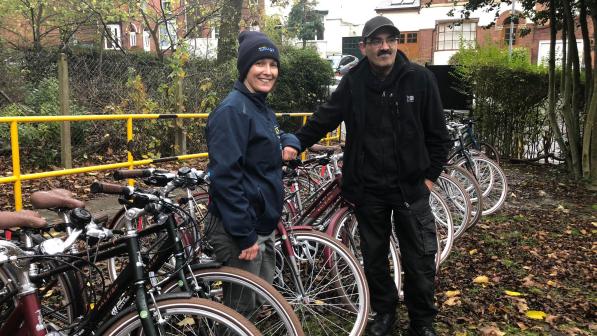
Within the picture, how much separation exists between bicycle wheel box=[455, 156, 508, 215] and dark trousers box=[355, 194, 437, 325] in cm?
363

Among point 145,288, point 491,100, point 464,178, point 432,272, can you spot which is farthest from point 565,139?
point 145,288

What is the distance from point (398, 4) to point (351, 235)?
3924 cm

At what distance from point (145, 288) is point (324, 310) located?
1.64 meters

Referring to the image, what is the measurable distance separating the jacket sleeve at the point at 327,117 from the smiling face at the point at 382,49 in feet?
0.95

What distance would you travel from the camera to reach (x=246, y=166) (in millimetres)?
2469

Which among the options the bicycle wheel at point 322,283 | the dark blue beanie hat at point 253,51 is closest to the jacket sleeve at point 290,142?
the bicycle wheel at point 322,283

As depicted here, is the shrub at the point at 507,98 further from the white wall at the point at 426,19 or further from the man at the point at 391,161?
the white wall at the point at 426,19

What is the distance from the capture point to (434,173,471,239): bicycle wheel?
5.30 meters

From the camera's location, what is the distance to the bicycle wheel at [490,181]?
6.71m

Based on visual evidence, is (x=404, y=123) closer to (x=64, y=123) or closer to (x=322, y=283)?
(x=322, y=283)

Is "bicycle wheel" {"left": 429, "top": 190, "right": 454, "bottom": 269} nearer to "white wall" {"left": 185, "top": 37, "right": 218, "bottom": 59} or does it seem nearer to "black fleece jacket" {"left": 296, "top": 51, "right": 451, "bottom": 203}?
"black fleece jacket" {"left": 296, "top": 51, "right": 451, "bottom": 203}

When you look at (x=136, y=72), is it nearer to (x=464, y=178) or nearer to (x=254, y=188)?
(x=464, y=178)

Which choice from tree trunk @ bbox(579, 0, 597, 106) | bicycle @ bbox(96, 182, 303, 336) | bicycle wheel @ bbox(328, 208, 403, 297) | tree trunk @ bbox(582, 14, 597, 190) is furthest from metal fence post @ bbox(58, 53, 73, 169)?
tree trunk @ bbox(579, 0, 597, 106)

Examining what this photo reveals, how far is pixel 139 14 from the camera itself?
1102 centimetres
